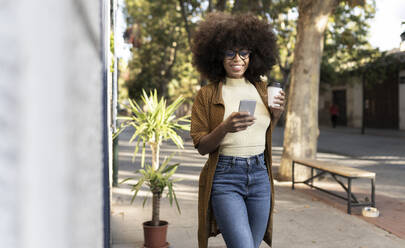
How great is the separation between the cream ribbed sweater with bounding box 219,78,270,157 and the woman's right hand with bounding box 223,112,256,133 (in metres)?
0.18

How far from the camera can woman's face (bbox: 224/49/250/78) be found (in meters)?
2.45

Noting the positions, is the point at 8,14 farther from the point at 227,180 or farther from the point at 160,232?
the point at 160,232

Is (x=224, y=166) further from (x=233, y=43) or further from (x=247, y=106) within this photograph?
(x=233, y=43)

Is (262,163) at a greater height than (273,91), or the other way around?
(273,91)

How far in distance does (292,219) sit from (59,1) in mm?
5517

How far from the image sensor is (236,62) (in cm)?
246

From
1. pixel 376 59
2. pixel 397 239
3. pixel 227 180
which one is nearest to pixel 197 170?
pixel 397 239

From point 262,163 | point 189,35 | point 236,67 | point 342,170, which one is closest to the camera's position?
point 262,163

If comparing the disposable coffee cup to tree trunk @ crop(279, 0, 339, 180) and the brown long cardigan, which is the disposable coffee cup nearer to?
the brown long cardigan

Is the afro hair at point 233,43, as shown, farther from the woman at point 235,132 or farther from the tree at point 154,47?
the tree at point 154,47

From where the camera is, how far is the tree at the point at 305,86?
772 cm

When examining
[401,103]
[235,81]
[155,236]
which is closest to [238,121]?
[235,81]

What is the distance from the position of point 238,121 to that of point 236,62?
54cm

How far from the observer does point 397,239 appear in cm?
457
